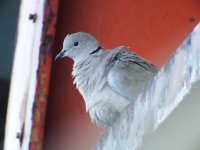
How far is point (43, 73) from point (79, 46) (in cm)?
32

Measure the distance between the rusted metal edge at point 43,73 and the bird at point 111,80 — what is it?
0.13 meters

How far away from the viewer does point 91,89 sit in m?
3.18

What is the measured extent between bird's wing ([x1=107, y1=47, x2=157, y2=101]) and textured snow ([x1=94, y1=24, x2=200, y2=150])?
66 centimetres

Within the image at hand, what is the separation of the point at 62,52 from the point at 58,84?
15 cm

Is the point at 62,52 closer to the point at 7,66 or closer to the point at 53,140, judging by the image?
the point at 53,140

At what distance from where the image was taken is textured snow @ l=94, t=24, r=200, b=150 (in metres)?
1.83

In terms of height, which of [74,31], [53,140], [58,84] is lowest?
[53,140]

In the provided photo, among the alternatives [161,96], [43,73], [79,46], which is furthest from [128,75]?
[161,96]

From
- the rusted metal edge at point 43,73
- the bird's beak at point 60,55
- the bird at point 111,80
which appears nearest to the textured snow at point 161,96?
the bird at point 111,80

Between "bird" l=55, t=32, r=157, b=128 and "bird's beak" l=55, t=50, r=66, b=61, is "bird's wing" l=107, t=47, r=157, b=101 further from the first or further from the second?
"bird's beak" l=55, t=50, r=66, b=61

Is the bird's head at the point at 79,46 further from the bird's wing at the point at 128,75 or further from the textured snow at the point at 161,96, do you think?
the textured snow at the point at 161,96

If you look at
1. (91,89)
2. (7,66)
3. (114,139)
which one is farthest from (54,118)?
(114,139)

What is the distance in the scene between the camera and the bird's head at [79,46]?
11.5 ft

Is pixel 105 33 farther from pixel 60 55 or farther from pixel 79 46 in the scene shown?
pixel 60 55
